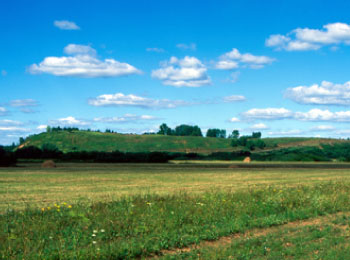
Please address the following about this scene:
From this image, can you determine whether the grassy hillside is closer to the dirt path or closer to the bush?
the bush

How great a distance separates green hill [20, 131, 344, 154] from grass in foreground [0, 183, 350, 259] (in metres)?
123

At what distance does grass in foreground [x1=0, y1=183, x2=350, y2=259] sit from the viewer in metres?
10.2

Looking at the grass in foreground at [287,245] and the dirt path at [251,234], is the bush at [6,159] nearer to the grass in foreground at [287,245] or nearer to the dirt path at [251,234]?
the dirt path at [251,234]

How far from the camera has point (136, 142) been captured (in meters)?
155

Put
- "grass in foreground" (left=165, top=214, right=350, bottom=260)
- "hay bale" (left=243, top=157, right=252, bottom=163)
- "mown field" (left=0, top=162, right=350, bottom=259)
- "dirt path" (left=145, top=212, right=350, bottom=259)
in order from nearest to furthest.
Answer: "grass in foreground" (left=165, top=214, right=350, bottom=260)
"mown field" (left=0, top=162, right=350, bottom=259)
"dirt path" (left=145, top=212, right=350, bottom=259)
"hay bale" (left=243, top=157, right=252, bottom=163)

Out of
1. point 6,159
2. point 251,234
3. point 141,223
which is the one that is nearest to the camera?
point 251,234

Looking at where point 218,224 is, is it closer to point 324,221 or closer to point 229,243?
point 229,243

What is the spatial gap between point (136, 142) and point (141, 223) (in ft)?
Answer: 468

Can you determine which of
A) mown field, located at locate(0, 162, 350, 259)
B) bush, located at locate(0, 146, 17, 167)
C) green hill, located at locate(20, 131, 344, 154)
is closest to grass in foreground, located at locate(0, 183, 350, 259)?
mown field, located at locate(0, 162, 350, 259)

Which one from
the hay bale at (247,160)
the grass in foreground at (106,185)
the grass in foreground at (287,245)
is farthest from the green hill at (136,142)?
the grass in foreground at (287,245)

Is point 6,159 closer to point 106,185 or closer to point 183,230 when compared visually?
point 106,185

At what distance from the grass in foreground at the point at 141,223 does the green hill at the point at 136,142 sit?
12303cm

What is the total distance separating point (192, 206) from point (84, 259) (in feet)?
23.0

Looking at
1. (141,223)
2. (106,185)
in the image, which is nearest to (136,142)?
(106,185)
